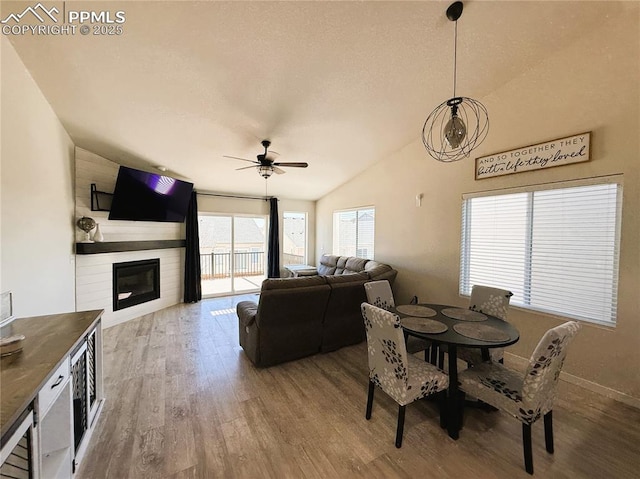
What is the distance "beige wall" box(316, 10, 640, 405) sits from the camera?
7.86 feet

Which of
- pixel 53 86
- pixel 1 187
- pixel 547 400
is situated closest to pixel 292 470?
pixel 547 400

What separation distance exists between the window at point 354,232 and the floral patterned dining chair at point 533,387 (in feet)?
12.0

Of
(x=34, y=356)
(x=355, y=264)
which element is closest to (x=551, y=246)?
(x=355, y=264)

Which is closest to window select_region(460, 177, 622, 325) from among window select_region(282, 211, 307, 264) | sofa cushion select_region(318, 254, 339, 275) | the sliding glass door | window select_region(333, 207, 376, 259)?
window select_region(333, 207, 376, 259)

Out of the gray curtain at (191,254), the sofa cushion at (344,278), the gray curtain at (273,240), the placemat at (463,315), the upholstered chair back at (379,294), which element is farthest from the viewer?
the gray curtain at (273,240)

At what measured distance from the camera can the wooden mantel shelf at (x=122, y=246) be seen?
3.72 m

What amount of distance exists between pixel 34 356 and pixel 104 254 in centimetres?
329

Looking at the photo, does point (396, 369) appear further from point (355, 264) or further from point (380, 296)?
point (355, 264)

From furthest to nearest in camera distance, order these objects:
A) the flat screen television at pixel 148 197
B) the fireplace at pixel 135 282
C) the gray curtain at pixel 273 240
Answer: the gray curtain at pixel 273 240 → the fireplace at pixel 135 282 → the flat screen television at pixel 148 197

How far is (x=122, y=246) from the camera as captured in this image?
424 cm

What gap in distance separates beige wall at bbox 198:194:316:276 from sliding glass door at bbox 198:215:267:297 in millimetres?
165

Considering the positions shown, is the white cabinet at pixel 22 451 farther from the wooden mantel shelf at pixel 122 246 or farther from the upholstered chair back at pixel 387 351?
the wooden mantel shelf at pixel 122 246

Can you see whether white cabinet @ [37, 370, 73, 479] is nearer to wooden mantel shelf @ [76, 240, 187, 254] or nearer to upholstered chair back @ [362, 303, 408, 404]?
upholstered chair back @ [362, 303, 408, 404]

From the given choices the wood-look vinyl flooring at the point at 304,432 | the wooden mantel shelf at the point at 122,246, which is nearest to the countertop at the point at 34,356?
the wood-look vinyl flooring at the point at 304,432
